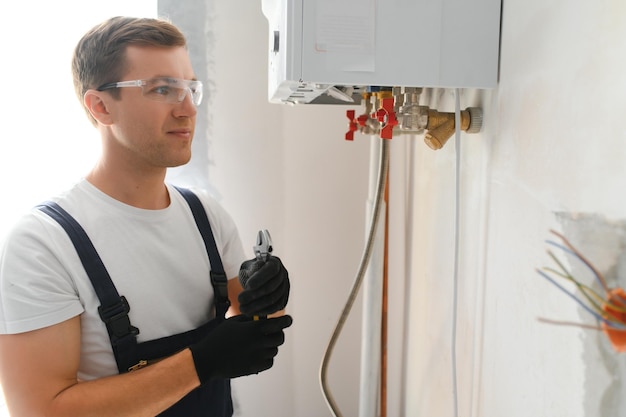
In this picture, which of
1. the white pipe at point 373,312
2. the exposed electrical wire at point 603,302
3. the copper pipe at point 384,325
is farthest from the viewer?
the copper pipe at point 384,325

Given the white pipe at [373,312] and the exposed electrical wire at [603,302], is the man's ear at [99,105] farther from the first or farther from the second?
the exposed electrical wire at [603,302]

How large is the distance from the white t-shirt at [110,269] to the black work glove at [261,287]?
6.5 inches

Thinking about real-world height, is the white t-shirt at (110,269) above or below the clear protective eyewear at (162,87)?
below

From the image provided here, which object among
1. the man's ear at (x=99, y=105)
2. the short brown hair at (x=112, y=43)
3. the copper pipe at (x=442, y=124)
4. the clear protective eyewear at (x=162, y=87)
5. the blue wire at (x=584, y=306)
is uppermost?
the short brown hair at (x=112, y=43)

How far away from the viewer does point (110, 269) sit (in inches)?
36.3

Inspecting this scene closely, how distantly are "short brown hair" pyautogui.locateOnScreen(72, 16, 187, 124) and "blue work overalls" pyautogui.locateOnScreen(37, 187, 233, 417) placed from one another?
0.29m

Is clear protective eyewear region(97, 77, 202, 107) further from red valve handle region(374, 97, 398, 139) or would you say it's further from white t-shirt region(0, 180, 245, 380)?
red valve handle region(374, 97, 398, 139)

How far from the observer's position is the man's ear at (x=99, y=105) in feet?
3.21

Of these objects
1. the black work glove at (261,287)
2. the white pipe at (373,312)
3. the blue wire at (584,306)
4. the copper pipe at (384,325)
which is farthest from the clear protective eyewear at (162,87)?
the blue wire at (584,306)

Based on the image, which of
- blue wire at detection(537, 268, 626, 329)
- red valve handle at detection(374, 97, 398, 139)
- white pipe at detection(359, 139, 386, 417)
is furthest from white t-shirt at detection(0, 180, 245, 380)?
blue wire at detection(537, 268, 626, 329)

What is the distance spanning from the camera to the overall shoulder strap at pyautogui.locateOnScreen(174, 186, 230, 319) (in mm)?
1060

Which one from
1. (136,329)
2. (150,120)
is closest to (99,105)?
(150,120)

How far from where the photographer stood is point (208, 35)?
53.7 inches

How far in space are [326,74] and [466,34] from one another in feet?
0.77
